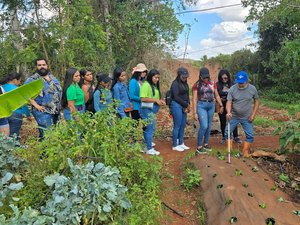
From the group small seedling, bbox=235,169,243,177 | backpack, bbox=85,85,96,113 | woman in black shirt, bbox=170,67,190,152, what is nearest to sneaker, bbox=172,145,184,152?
woman in black shirt, bbox=170,67,190,152

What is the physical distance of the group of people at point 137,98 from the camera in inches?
199

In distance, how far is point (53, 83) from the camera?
513 cm

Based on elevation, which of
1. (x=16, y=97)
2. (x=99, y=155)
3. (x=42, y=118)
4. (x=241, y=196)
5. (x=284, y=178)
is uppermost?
(x=16, y=97)

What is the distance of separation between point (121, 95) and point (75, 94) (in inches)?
32.8

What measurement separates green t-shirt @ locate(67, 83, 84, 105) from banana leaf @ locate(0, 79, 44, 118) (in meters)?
1.75

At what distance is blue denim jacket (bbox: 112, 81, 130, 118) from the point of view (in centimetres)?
546

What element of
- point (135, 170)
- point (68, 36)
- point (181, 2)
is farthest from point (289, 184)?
point (181, 2)

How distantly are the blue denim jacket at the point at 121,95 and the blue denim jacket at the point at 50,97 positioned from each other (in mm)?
900

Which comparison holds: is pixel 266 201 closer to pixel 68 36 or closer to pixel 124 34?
pixel 68 36

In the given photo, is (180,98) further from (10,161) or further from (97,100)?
(10,161)

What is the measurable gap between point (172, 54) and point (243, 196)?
10864mm

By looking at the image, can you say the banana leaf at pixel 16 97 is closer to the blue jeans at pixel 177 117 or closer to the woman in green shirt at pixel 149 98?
the woman in green shirt at pixel 149 98

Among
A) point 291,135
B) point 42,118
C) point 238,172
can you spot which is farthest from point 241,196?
point 42,118

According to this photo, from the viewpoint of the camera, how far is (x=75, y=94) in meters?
5.08
